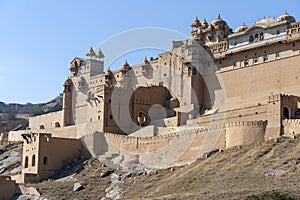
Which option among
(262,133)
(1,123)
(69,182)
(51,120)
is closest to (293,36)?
(262,133)

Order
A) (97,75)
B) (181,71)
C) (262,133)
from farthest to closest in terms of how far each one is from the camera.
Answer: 1. (97,75)
2. (181,71)
3. (262,133)

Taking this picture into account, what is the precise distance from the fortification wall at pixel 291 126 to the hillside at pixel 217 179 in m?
0.64

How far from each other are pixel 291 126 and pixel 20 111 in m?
86.0

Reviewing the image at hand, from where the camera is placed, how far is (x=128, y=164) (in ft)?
154

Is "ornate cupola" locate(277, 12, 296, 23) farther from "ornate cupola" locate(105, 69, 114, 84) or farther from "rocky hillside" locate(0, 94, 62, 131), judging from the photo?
"rocky hillside" locate(0, 94, 62, 131)

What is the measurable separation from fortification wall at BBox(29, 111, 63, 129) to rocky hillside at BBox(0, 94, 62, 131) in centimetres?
2506

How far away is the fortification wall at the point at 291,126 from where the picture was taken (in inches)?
1580

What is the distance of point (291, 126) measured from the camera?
132ft

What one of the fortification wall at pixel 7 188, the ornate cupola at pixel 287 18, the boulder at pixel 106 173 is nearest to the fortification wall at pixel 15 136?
the fortification wall at pixel 7 188

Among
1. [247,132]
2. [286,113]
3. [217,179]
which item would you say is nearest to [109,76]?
[247,132]

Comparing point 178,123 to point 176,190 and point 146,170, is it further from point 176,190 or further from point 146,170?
point 176,190

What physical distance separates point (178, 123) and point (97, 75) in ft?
48.2

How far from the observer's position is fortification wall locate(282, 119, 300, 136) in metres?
40.1

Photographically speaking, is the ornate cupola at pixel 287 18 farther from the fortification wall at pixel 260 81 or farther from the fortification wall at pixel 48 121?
the fortification wall at pixel 48 121
